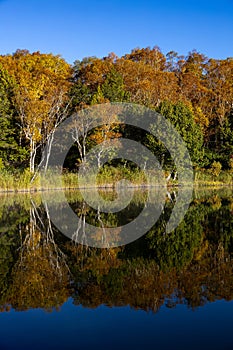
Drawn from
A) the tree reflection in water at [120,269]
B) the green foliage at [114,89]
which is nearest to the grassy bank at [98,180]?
the green foliage at [114,89]

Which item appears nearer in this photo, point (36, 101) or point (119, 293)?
point (119, 293)

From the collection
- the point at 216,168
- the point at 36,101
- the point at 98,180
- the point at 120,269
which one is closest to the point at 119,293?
the point at 120,269

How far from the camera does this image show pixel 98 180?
31.0 meters

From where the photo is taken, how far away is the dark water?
15.6 ft

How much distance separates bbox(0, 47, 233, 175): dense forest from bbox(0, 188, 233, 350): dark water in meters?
21.4

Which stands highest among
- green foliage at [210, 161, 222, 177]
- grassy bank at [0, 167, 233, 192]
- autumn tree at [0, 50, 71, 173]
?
autumn tree at [0, 50, 71, 173]

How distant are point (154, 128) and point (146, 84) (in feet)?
25.5

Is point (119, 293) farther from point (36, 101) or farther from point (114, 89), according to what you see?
point (114, 89)

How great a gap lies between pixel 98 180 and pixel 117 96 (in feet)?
29.6

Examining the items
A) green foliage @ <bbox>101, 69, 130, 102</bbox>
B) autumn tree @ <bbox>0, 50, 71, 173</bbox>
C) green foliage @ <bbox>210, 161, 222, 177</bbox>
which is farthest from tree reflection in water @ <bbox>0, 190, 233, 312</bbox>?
green foliage @ <bbox>210, 161, 222, 177</bbox>

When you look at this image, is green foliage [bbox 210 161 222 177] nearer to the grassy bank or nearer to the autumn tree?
the grassy bank

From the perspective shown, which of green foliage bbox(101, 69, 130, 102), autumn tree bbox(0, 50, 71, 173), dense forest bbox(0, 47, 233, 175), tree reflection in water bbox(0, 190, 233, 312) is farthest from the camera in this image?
green foliage bbox(101, 69, 130, 102)

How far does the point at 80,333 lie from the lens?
16.0 feet

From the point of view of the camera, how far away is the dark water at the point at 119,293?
15.6 ft
